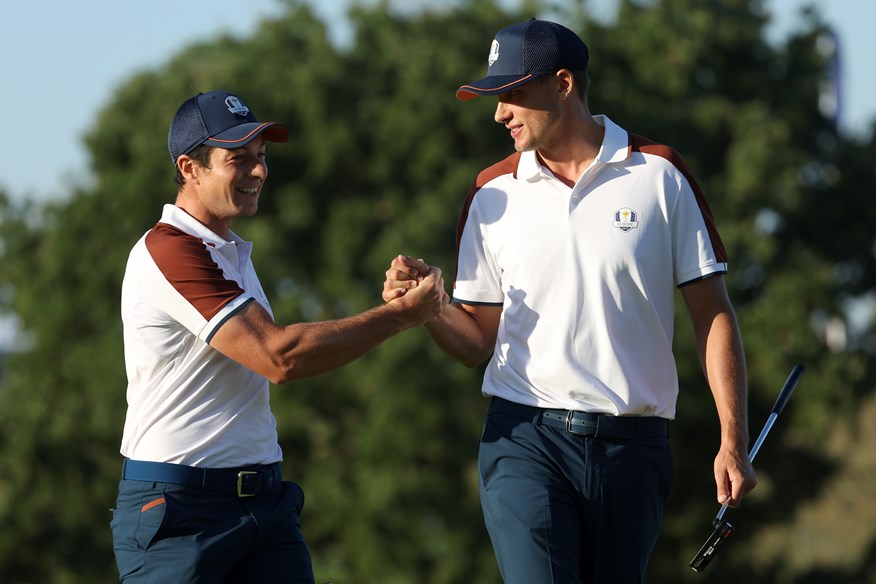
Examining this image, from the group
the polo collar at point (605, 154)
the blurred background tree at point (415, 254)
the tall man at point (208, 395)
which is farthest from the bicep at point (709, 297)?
the blurred background tree at point (415, 254)

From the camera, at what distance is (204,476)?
16.1ft

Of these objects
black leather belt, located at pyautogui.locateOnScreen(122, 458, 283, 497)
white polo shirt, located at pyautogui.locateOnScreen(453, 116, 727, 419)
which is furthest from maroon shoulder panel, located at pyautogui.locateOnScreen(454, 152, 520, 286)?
black leather belt, located at pyautogui.locateOnScreen(122, 458, 283, 497)

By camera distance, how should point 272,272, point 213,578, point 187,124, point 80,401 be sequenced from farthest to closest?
point 80,401, point 272,272, point 187,124, point 213,578

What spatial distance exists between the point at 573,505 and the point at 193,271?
5.04ft

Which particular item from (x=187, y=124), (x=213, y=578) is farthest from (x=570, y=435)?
(x=187, y=124)

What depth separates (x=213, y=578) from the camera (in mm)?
4926

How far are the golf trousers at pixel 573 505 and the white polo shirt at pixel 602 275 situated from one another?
0.44ft

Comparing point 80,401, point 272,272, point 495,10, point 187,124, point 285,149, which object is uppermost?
point 187,124

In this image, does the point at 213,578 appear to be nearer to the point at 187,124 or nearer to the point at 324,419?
the point at 187,124

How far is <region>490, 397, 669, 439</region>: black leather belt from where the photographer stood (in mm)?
5059

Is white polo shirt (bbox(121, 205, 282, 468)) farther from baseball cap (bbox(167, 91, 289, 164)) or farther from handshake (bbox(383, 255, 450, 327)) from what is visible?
handshake (bbox(383, 255, 450, 327))

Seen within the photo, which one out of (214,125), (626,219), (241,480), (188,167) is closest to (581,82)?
(626,219)

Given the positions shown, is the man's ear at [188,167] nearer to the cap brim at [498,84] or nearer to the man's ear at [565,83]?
the cap brim at [498,84]

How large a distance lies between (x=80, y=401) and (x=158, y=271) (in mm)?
18724
